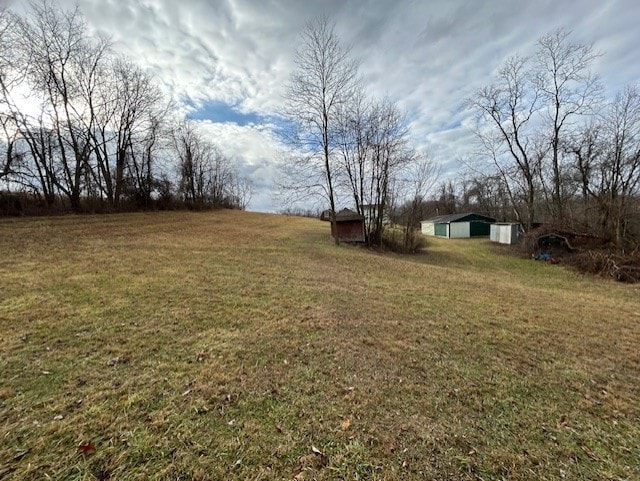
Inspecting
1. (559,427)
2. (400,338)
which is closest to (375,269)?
(400,338)

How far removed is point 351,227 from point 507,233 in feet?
57.1

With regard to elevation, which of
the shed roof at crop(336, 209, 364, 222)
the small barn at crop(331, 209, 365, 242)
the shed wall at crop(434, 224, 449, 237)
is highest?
the shed roof at crop(336, 209, 364, 222)

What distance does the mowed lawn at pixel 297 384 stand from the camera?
198 cm

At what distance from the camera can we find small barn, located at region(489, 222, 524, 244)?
25.6m

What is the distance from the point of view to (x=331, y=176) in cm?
1750

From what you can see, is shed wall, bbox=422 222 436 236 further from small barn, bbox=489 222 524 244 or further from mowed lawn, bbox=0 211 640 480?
mowed lawn, bbox=0 211 640 480

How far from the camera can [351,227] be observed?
63.9 ft

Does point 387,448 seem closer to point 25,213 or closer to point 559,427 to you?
point 559,427

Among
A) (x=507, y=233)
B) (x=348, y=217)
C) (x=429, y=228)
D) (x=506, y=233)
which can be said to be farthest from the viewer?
(x=429, y=228)

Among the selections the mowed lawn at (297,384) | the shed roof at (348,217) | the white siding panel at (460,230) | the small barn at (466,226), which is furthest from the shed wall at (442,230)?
the mowed lawn at (297,384)

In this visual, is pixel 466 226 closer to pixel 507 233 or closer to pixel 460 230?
pixel 460 230

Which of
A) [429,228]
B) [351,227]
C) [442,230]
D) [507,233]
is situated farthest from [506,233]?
[351,227]

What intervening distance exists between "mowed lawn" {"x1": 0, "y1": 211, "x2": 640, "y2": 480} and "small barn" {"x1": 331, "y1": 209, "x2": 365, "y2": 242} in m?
12.9

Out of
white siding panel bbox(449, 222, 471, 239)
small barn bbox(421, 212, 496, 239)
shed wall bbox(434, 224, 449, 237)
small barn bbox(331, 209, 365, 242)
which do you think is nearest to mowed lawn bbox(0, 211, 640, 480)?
small barn bbox(331, 209, 365, 242)
